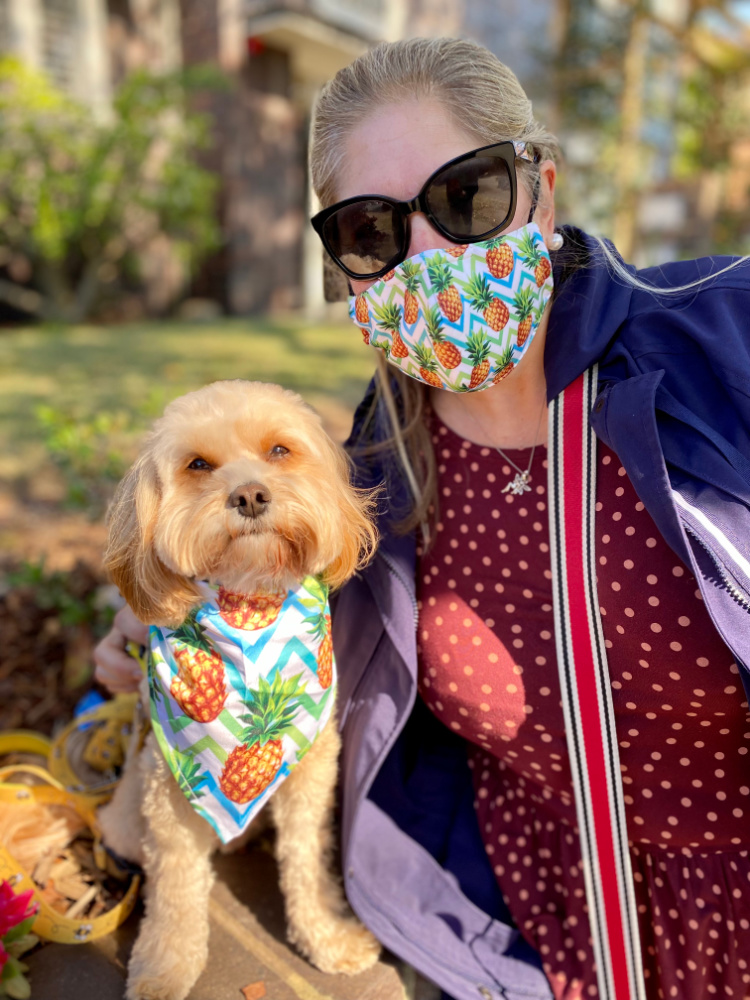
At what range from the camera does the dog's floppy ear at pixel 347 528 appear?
173 centimetres

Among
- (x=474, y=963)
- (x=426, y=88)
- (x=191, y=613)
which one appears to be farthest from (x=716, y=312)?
(x=474, y=963)

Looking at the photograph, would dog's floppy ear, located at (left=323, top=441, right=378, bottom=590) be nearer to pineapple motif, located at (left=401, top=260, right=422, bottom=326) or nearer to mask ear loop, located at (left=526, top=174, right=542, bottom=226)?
pineapple motif, located at (left=401, top=260, right=422, bottom=326)

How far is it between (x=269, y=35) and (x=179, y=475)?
14273mm

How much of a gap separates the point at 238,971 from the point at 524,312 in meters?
1.79

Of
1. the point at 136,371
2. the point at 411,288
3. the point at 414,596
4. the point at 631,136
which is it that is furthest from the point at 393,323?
the point at 631,136

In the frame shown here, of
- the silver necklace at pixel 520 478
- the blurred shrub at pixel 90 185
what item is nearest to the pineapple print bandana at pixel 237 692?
the silver necklace at pixel 520 478

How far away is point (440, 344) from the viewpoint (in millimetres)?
1710

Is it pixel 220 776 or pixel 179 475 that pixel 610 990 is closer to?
pixel 220 776

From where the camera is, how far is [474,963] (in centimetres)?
184

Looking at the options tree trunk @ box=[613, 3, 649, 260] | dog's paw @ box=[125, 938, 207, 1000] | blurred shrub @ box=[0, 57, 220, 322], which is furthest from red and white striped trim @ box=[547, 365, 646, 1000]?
blurred shrub @ box=[0, 57, 220, 322]

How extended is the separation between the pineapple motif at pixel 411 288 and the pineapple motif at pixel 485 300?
0.40ft

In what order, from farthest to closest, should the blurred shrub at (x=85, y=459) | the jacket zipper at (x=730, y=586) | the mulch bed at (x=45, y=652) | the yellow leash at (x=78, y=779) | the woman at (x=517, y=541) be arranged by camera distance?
the blurred shrub at (x=85, y=459)
the mulch bed at (x=45, y=652)
the yellow leash at (x=78, y=779)
the woman at (x=517, y=541)
the jacket zipper at (x=730, y=586)

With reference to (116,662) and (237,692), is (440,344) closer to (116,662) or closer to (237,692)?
(237,692)

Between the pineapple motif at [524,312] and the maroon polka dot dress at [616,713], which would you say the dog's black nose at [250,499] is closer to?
the maroon polka dot dress at [616,713]
